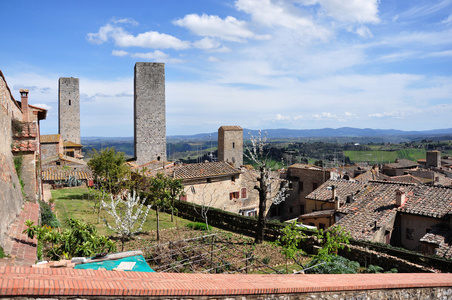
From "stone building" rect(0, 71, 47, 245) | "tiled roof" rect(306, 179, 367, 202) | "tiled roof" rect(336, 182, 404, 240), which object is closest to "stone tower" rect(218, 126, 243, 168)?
"tiled roof" rect(306, 179, 367, 202)

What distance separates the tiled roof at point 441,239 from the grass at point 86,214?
46.0ft

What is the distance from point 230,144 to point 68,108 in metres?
26.0

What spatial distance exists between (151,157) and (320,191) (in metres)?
19.4

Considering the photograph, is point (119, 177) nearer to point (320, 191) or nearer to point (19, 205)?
point (19, 205)

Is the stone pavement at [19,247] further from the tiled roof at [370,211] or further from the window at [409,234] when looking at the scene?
the window at [409,234]

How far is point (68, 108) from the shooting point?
5381cm

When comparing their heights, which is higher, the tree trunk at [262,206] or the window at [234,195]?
the tree trunk at [262,206]

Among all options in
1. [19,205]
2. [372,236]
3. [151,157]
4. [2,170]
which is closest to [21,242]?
[2,170]

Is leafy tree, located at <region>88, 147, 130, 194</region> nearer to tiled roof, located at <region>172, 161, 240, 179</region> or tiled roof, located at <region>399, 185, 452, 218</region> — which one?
tiled roof, located at <region>172, 161, 240, 179</region>

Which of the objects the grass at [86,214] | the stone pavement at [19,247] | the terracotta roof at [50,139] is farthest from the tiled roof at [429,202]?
the terracotta roof at [50,139]

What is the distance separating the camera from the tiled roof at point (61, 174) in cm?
3192

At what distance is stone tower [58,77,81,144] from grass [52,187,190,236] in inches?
1136

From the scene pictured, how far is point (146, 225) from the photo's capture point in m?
21.5

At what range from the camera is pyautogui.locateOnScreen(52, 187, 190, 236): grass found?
19.6 meters
